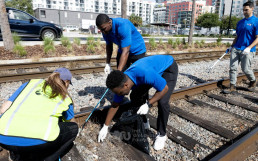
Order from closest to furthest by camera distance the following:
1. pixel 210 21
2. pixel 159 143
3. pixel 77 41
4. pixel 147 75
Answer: pixel 147 75
pixel 159 143
pixel 77 41
pixel 210 21

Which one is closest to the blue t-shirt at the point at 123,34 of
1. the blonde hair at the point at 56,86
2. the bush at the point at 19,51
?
the blonde hair at the point at 56,86

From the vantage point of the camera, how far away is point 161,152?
280cm

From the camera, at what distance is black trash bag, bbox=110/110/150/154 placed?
2.82 meters

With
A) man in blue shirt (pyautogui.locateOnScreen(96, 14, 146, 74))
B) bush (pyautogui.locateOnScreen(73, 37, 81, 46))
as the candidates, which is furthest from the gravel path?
bush (pyautogui.locateOnScreen(73, 37, 81, 46))

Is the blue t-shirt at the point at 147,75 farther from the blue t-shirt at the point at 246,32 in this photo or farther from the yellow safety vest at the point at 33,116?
the blue t-shirt at the point at 246,32

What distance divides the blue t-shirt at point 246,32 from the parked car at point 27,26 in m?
9.38

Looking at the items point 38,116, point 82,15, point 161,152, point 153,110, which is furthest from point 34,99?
point 82,15

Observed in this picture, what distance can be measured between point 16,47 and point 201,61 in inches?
331

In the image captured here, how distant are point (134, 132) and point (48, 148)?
4.28 ft

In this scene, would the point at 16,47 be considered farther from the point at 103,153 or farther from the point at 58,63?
the point at 103,153

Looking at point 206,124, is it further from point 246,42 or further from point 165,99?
point 246,42

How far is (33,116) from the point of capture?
1854mm

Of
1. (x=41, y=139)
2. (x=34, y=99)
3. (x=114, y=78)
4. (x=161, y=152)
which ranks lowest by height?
(x=161, y=152)

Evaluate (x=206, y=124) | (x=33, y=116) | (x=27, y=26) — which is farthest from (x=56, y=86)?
(x=27, y=26)
